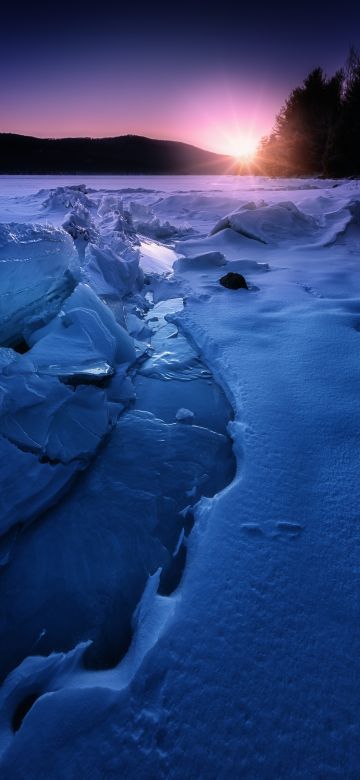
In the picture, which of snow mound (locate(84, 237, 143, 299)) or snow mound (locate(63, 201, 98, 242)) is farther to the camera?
snow mound (locate(63, 201, 98, 242))

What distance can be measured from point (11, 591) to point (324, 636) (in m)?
0.74

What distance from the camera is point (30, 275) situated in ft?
5.93

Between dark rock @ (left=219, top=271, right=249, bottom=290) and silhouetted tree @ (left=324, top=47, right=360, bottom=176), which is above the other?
silhouetted tree @ (left=324, top=47, right=360, bottom=176)

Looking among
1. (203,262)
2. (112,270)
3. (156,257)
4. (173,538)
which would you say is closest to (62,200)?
(156,257)

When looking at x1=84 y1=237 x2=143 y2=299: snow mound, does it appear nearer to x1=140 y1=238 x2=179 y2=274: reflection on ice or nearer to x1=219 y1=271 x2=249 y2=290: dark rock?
x1=140 y1=238 x2=179 y2=274: reflection on ice

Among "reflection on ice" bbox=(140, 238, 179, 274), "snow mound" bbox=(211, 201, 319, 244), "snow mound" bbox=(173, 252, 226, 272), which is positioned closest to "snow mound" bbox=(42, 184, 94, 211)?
"reflection on ice" bbox=(140, 238, 179, 274)

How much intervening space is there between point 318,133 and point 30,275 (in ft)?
60.2

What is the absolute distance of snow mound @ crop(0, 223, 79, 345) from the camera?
1695mm

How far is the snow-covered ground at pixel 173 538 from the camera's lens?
600 millimetres

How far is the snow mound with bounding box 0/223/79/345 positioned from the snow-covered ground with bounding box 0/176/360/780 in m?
0.01

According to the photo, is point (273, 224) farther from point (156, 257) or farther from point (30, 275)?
point (30, 275)

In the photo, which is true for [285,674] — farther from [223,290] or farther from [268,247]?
[268,247]

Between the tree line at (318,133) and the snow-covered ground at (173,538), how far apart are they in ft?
50.4

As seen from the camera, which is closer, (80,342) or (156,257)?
(80,342)
